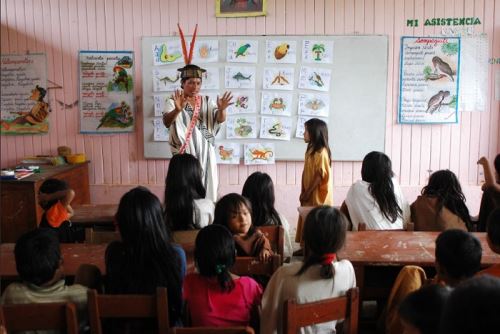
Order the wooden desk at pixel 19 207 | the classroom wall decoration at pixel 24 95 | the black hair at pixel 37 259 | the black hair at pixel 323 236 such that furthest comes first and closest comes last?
the classroom wall decoration at pixel 24 95 → the wooden desk at pixel 19 207 → the black hair at pixel 323 236 → the black hair at pixel 37 259

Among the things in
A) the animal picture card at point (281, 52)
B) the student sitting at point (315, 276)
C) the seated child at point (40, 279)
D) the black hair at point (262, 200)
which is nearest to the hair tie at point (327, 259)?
the student sitting at point (315, 276)

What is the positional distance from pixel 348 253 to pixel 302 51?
2634 millimetres

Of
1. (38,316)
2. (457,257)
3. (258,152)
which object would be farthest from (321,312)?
(258,152)

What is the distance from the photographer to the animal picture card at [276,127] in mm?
4457

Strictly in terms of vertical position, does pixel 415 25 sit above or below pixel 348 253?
above

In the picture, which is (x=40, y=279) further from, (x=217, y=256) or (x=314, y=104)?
(x=314, y=104)

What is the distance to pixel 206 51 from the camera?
14.3 ft

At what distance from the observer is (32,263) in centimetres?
158

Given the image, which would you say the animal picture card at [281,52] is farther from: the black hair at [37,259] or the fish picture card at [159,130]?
the black hair at [37,259]

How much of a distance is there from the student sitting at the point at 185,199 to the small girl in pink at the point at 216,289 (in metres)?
0.69

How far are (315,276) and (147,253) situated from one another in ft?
1.91

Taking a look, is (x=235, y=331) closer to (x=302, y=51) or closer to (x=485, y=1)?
(x=302, y=51)

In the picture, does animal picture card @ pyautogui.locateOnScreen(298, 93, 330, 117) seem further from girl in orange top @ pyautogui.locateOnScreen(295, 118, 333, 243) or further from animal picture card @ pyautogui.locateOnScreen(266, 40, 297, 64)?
girl in orange top @ pyautogui.locateOnScreen(295, 118, 333, 243)

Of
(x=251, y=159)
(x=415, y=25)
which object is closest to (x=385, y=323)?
(x=251, y=159)
